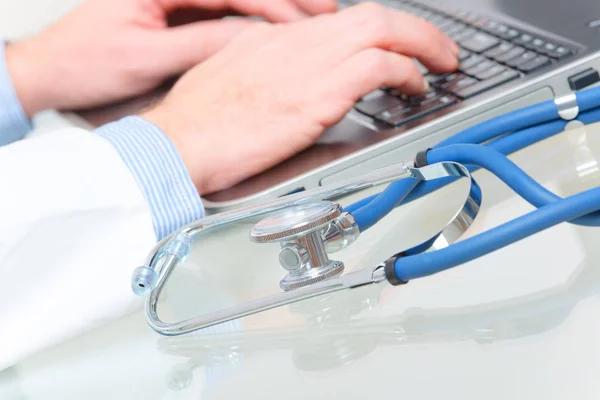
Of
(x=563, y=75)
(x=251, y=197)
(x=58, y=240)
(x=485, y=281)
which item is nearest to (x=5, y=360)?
(x=58, y=240)

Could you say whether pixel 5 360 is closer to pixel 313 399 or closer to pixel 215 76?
pixel 313 399

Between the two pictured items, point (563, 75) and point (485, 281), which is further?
point (563, 75)

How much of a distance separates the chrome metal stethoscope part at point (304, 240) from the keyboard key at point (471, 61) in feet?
0.77

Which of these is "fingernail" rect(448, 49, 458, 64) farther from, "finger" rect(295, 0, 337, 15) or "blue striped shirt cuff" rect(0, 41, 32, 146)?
"blue striped shirt cuff" rect(0, 41, 32, 146)

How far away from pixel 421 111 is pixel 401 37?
0.32 feet

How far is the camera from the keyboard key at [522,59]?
0.65m

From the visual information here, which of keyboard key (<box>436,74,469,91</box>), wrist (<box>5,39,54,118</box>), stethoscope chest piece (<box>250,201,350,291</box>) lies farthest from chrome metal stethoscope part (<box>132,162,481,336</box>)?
wrist (<box>5,39,54,118</box>)

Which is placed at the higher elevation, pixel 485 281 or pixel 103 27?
pixel 103 27

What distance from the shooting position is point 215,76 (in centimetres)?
75

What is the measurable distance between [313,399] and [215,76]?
0.40 meters

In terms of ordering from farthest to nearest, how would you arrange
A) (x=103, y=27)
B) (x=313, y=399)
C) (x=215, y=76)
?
(x=103, y=27) → (x=215, y=76) → (x=313, y=399)

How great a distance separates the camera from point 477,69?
2.23 ft

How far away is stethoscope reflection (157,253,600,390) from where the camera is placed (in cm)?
43

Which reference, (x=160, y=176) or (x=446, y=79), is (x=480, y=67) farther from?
(x=160, y=176)
